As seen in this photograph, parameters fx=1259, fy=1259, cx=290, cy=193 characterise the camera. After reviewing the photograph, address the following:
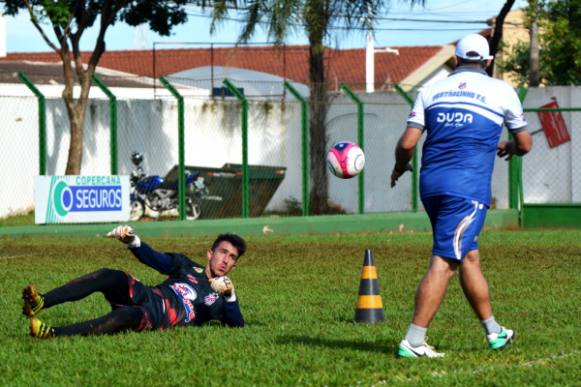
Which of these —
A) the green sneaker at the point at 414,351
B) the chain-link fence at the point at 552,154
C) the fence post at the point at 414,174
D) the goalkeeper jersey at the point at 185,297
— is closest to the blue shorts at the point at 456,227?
the green sneaker at the point at 414,351

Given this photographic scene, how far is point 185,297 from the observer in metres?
9.34

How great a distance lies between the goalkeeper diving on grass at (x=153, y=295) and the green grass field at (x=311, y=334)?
13 cm

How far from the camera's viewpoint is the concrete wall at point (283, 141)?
2716cm

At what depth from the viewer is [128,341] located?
858cm

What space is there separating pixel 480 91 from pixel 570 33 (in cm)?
3339

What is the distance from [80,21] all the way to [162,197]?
3.91 meters

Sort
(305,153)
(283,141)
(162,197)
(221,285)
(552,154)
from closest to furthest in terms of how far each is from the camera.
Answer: (221,285) → (162,197) → (305,153) → (552,154) → (283,141)

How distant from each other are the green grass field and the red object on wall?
12.3m

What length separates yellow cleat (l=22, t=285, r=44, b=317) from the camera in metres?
8.13

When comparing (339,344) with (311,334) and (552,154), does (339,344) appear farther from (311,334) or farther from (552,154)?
(552,154)

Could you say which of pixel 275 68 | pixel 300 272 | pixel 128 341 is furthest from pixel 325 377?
pixel 275 68

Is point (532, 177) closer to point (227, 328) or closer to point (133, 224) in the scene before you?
point (133, 224)

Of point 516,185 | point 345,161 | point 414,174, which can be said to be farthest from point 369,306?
point 414,174

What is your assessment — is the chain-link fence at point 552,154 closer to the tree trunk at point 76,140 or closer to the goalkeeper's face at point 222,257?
the tree trunk at point 76,140
